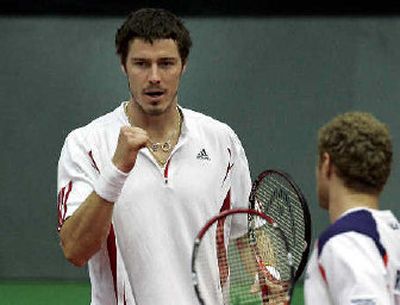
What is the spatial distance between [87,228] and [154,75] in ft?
1.88

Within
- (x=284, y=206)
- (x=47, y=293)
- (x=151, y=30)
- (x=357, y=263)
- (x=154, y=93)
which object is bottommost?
(x=47, y=293)

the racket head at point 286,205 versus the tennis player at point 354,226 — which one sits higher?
the tennis player at point 354,226

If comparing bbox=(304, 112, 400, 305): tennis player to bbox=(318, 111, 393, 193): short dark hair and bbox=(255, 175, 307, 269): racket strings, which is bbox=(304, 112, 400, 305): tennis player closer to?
bbox=(318, 111, 393, 193): short dark hair

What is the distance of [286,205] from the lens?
4.67 metres

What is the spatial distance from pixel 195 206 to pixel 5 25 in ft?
17.7

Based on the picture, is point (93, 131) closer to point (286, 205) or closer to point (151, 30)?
point (151, 30)

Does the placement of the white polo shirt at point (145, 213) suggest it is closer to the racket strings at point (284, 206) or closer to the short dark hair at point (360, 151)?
the racket strings at point (284, 206)

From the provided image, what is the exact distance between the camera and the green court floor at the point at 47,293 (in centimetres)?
847

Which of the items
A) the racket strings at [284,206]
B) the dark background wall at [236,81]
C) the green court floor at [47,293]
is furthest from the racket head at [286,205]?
the dark background wall at [236,81]

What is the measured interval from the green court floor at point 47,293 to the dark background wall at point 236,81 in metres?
0.30

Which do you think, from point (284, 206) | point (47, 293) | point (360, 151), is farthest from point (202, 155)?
point (47, 293)

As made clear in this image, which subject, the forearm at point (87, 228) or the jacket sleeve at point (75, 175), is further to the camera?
the jacket sleeve at point (75, 175)

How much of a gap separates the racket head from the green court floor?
12.0ft

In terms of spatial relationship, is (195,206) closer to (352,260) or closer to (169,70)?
(169,70)
